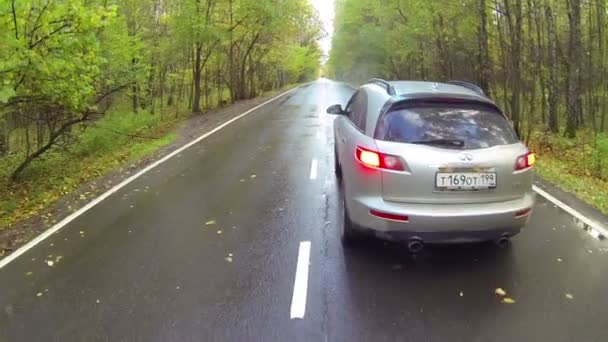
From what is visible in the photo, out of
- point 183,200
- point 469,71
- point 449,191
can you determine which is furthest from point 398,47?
point 449,191

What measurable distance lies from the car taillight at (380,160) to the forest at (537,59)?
4.42m

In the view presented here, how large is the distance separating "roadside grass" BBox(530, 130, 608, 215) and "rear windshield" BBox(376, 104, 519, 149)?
10.3 feet

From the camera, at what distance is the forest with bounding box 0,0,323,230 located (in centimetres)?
750

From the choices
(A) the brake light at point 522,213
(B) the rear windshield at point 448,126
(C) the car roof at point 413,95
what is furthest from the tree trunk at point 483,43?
(A) the brake light at point 522,213

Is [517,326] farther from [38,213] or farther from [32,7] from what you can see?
[32,7]

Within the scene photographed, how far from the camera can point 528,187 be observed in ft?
15.5

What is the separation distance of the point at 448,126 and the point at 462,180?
583 millimetres

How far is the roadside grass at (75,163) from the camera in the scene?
8659mm

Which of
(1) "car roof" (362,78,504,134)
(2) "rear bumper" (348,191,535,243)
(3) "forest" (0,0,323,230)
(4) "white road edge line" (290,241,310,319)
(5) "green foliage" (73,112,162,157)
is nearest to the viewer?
(4) "white road edge line" (290,241,310,319)

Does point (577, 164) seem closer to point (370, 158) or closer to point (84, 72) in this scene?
point (370, 158)

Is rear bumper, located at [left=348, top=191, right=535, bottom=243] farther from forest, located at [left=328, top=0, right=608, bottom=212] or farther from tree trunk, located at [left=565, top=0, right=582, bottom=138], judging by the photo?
tree trunk, located at [left=565, top=0, right=582, bottom=138]

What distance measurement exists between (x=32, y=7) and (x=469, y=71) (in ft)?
81.4

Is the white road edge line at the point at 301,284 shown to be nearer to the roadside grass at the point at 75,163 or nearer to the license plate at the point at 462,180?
the license plate at the point at 462,180

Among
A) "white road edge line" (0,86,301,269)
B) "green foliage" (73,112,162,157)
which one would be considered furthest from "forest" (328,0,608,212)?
"green foliage" (73,112,162,157)
